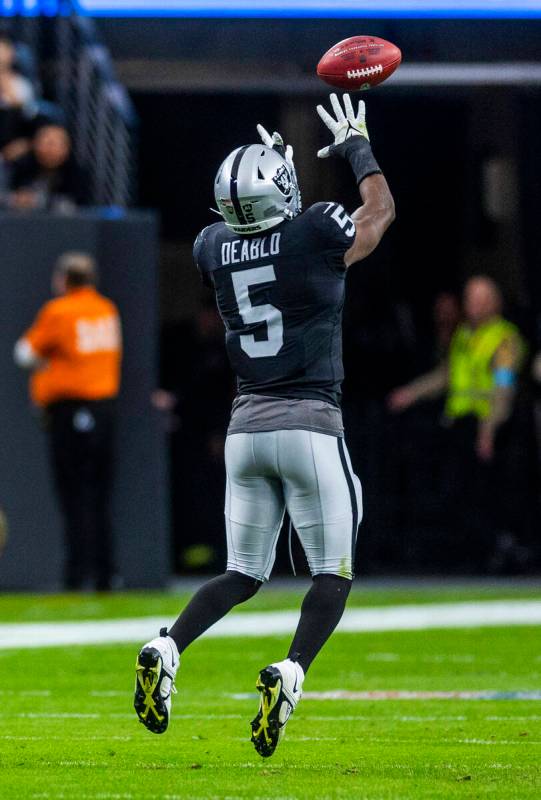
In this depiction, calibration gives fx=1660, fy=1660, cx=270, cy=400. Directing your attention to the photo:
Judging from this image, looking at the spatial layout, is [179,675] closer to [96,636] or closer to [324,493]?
[96,636]

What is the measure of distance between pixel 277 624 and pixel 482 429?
4116 millimetres

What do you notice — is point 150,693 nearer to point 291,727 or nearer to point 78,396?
point 291,727

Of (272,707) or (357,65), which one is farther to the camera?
(357,65)

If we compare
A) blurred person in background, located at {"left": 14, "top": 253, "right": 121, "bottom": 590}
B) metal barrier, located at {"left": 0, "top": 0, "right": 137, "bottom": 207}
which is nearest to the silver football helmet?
blurred person in background, located at {"left": 14, "top": 253, "right": 121, "bottom": 590}

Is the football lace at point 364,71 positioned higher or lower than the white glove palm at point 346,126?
higher

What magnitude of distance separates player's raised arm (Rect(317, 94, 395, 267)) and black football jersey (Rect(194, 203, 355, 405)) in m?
0.09

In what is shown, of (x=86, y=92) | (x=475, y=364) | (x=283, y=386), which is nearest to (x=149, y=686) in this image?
(x=283, y=386)

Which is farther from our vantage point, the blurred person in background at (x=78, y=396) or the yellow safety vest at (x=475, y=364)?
the yellow safety vest at (x=475, y=364)

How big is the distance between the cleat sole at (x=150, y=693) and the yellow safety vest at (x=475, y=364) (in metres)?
8.51

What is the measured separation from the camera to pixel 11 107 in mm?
13180

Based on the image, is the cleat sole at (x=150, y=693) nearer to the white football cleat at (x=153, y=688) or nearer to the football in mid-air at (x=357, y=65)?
the white football cleat at (x=153, y=688)

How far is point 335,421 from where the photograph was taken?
541 centimetres

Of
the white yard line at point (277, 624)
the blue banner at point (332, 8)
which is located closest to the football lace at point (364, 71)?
the white yard line at point (277, 624)

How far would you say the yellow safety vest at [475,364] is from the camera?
1320 centimetres
